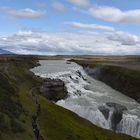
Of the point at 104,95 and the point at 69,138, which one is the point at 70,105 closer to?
the point at 104,95

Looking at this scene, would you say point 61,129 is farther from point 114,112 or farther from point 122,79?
point 122,79

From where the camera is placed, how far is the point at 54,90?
299 feet

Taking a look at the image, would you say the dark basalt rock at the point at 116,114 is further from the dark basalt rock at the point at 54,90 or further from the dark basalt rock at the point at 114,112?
the dark basalt rock at the point at 54,90

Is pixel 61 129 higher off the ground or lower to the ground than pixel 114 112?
higher

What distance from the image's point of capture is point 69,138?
40.2 metres

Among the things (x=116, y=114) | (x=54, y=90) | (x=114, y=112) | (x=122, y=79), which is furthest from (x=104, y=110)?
(x=122, y=79)

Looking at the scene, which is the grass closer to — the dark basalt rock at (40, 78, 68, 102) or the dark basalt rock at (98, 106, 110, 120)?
the dark basalt rock at (98, 106, 110, 120)

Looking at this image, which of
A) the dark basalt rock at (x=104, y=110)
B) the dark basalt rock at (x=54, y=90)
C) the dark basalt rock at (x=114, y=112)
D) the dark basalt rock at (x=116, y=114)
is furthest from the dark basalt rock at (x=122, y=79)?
the dark basalt rock at (x=54, y=90)

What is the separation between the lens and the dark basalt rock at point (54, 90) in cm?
8688

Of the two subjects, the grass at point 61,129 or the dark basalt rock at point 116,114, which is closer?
the grass at point 61,129

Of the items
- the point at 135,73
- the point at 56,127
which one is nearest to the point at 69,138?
the point at 56,127

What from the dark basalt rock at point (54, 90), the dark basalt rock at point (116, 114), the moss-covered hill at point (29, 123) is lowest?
the dark basalt rock at point (116, 114)

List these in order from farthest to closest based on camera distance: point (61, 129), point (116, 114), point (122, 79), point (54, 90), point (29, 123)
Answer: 1. point (122, 79)
2. point (54, 90)
3. point (116, 114)
4. point (61, 129)
5. point (29, 123)

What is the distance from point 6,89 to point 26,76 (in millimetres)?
43486
